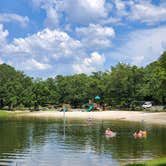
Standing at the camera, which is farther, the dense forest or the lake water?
the dense forest

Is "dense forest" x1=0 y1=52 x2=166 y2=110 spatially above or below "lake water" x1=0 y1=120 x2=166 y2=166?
above

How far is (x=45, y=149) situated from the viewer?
137ft

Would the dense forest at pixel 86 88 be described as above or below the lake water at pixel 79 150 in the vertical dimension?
above

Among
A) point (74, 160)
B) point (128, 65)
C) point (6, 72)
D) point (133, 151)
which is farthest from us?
point (6, 72)

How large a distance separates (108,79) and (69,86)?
2326 centimetres

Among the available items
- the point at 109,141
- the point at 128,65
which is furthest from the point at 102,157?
the point at 128,65

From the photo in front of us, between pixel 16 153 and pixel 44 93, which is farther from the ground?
pixel 44 93

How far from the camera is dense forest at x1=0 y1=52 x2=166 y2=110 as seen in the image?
392ft

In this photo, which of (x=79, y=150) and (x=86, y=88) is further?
(x=86, y=88)

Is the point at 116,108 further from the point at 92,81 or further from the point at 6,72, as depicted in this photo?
the point at 6,72

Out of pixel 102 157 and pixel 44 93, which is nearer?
pixel 102 157

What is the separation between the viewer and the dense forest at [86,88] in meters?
119

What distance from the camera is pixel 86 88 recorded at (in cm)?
14138

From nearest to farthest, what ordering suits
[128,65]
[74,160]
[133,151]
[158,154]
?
[74,160] → [158,154] → [133,151] → [128,65]
